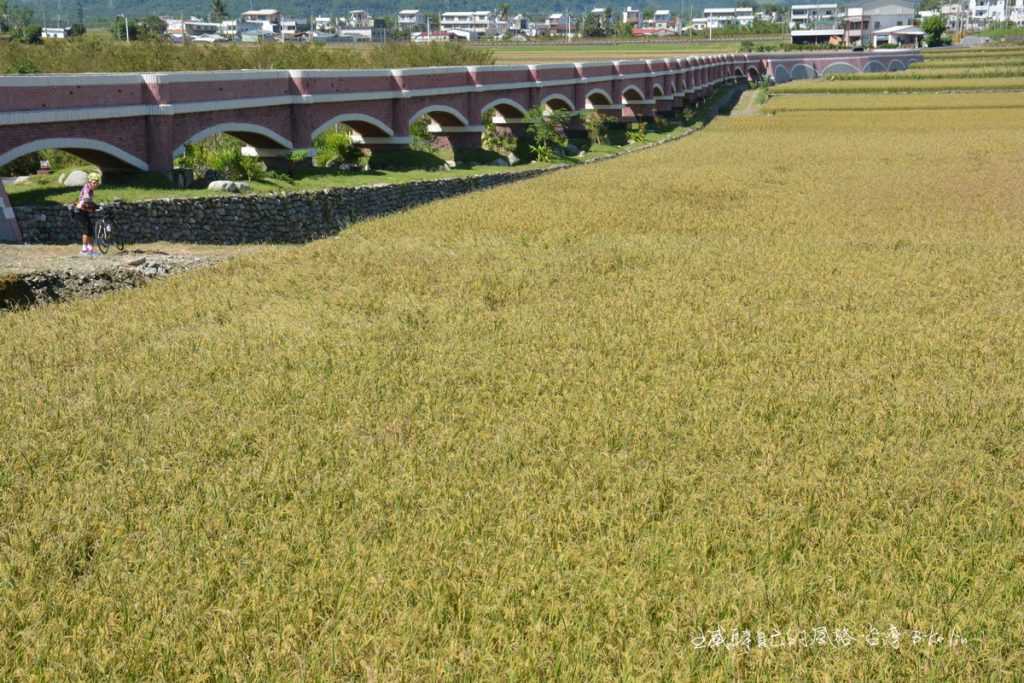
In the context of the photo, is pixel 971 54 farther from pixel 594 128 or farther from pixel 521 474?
pixel 521 474

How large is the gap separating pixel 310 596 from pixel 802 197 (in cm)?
2326

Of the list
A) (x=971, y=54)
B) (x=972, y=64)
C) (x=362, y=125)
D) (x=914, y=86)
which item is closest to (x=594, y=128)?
(x=362, y=125)

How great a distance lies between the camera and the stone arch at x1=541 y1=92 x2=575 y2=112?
185 feet

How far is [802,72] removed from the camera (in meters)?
140

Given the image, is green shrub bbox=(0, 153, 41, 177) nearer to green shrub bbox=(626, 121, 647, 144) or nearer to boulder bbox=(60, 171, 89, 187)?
boulder bbox=(60, 171, 89, 187)

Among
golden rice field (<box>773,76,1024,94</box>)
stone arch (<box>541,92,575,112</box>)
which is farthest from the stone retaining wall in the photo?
golden rice field (<box>773,76,1024,94</box>)

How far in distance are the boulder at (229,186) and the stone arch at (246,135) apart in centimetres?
186

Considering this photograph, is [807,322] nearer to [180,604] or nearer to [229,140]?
[180,604]

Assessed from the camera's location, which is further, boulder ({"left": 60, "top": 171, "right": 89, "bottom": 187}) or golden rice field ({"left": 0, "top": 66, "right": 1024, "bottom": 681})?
boulder ({"left": 60, "top": 171, "right": 89, "bottom": 187})

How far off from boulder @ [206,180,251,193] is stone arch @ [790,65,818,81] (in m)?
121

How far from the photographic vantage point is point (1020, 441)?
938 centimetres

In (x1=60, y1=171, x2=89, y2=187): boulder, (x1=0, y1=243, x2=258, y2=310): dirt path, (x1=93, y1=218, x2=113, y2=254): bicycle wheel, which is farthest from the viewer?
(x1=60, y1=171, x2=89, y2=187): boulder

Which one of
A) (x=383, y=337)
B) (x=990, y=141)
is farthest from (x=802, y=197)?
(x=990, y=141)

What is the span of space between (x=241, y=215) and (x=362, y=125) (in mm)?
13190
